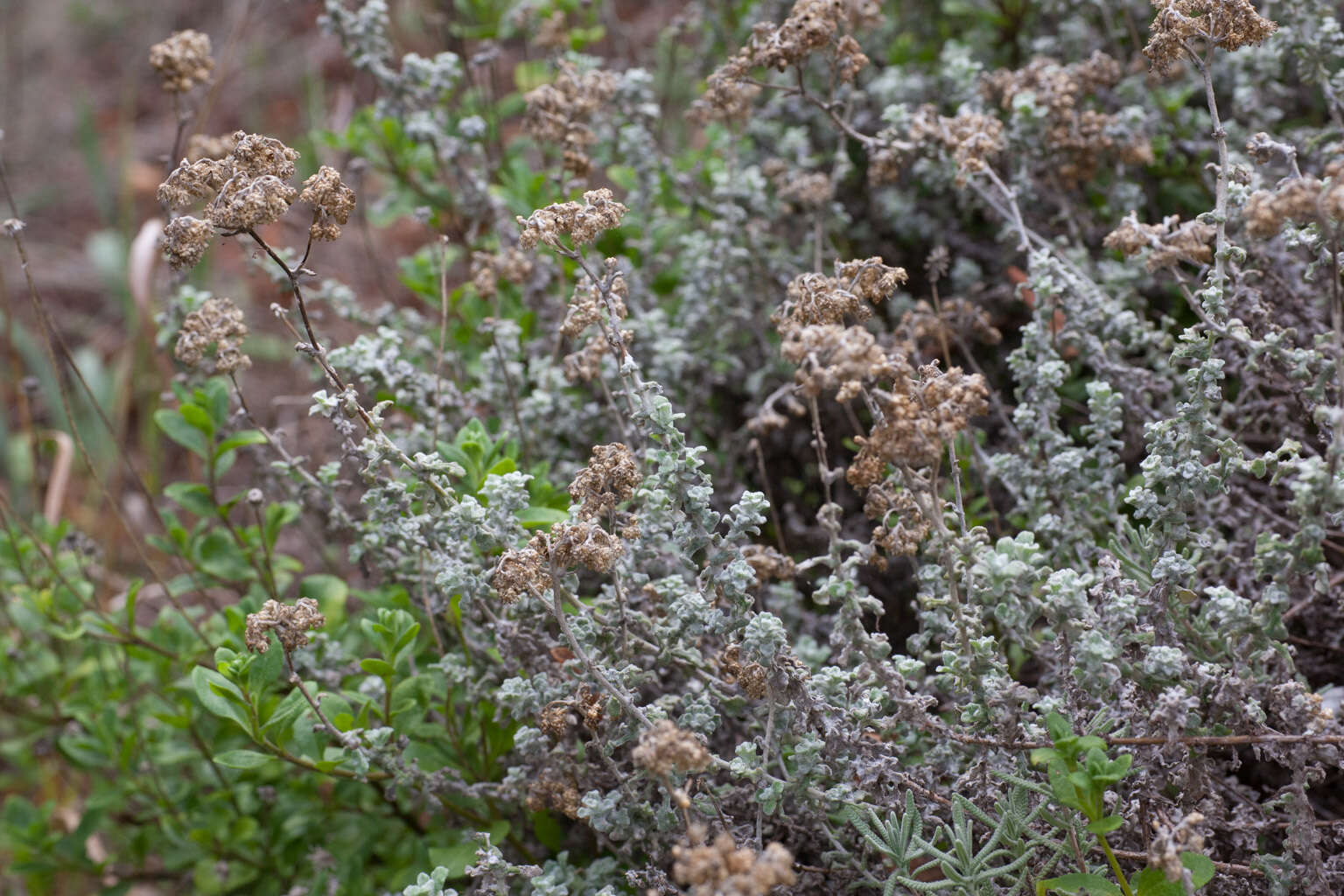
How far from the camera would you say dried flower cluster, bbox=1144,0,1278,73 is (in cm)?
187

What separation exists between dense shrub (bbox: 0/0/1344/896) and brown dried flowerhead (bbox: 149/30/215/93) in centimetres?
2

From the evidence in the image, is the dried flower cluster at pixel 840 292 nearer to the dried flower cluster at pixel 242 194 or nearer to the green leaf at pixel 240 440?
the dried flower cluster at pixel 242 194

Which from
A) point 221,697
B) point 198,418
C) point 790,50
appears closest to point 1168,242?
point 790,50

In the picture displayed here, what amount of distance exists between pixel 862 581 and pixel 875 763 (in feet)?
3.37

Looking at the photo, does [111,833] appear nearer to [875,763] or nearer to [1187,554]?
[875,763]

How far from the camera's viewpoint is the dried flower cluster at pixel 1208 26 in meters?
1.87

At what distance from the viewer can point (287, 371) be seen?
562 cm

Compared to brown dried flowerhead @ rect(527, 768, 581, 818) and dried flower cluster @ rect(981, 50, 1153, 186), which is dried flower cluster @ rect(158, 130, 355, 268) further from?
dried flower cluster @ rect(981, 50, 1153, 186)

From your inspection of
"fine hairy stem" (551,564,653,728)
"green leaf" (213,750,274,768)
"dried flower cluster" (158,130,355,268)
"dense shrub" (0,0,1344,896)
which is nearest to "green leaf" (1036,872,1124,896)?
"dense shrub" (0,0,1344,896)

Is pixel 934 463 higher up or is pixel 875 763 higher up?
pixel 934 463

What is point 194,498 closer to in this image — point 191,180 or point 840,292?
point 191,180

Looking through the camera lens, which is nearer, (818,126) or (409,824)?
(409,824)

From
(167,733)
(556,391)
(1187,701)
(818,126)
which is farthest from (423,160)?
(1187,701)

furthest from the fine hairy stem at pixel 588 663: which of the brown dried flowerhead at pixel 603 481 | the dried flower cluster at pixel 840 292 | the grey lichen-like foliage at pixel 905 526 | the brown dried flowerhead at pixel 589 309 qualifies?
the dried flower cluster at pixel 840 292
